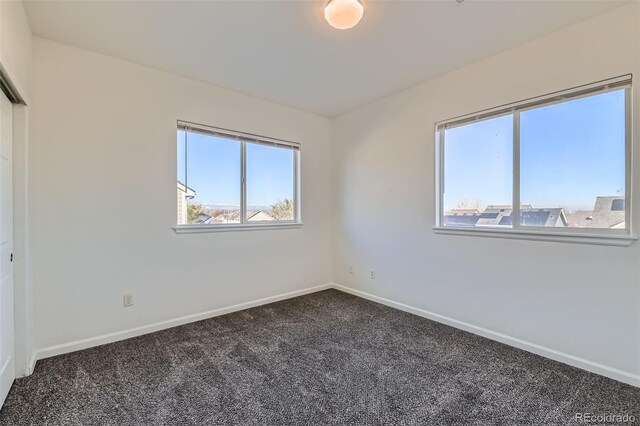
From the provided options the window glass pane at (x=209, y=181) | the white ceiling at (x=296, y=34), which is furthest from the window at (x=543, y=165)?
the window glass pane at (x=209, y=181)

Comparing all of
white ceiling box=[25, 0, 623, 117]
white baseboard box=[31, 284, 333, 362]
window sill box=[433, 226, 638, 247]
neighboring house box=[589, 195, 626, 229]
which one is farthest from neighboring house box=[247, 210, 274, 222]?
neighboring house box=[589, 195, 626, 229]

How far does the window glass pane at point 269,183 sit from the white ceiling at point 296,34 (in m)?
0.98

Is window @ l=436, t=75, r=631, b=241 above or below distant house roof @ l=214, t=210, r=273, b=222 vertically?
above

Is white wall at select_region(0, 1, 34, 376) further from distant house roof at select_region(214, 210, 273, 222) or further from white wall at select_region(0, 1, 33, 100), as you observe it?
distant house roof at select_region(214, 210, 273, 222)

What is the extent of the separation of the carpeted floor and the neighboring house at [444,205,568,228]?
110 centimetres

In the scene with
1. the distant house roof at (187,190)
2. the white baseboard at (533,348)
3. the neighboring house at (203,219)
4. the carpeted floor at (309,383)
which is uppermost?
the distant house roof at (187,190)

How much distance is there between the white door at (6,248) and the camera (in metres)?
1.78

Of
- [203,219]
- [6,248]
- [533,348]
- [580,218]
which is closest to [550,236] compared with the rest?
[580,218]

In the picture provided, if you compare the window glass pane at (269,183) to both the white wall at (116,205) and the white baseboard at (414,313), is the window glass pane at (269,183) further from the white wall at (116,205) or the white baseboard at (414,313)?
the white baseboard at (414,313)

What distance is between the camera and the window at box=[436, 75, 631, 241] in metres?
2.11

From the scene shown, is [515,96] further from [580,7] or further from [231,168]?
[231,168]

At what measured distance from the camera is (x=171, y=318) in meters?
2.96

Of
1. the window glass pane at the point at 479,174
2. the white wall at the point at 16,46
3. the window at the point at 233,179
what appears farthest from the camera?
the window at the point at 233,179

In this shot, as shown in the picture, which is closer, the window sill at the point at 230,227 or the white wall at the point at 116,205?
the white wall at the point at 116,205
